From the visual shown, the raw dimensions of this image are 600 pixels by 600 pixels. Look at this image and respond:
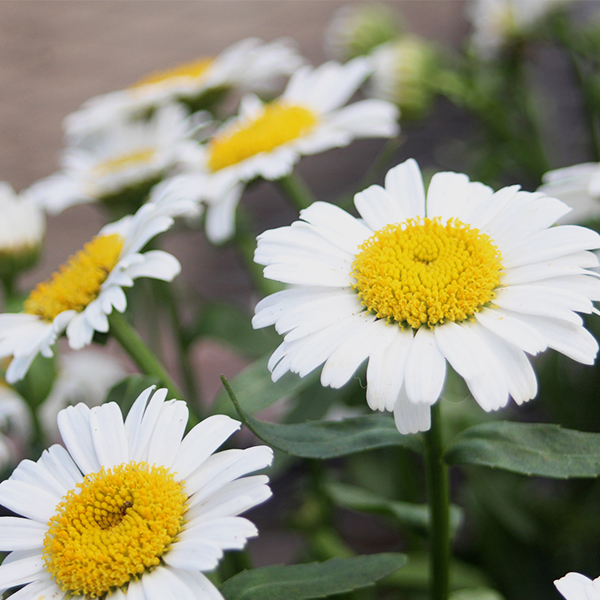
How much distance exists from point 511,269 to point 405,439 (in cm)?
11

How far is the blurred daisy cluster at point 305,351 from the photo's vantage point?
30 centimetres

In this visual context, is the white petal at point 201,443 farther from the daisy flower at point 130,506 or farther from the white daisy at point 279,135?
the white daisy at point 279,135

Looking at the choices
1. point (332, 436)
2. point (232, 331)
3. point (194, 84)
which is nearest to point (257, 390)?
point (332, 436)

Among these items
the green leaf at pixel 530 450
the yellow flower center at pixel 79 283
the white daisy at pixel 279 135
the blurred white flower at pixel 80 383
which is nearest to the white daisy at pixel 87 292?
the yellow flower center at pixel 79 283

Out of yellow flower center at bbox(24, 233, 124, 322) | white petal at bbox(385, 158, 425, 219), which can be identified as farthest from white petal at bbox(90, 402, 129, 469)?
white petal at bbox(385, 158, 425, 219)

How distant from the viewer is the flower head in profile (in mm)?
558

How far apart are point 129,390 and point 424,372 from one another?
0.21 m

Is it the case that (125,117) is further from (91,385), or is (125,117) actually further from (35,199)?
(91,385)

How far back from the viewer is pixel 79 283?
0.42 m

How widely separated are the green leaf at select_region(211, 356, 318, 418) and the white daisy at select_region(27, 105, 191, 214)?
286 millimetres

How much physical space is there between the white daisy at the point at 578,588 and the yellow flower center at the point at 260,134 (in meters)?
0.42

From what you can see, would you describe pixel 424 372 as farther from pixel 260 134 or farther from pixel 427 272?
pixel 260 134

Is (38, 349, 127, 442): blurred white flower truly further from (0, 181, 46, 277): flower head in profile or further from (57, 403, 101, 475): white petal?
(57, 403, 101, 475): white petal

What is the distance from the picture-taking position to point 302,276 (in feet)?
1.12
